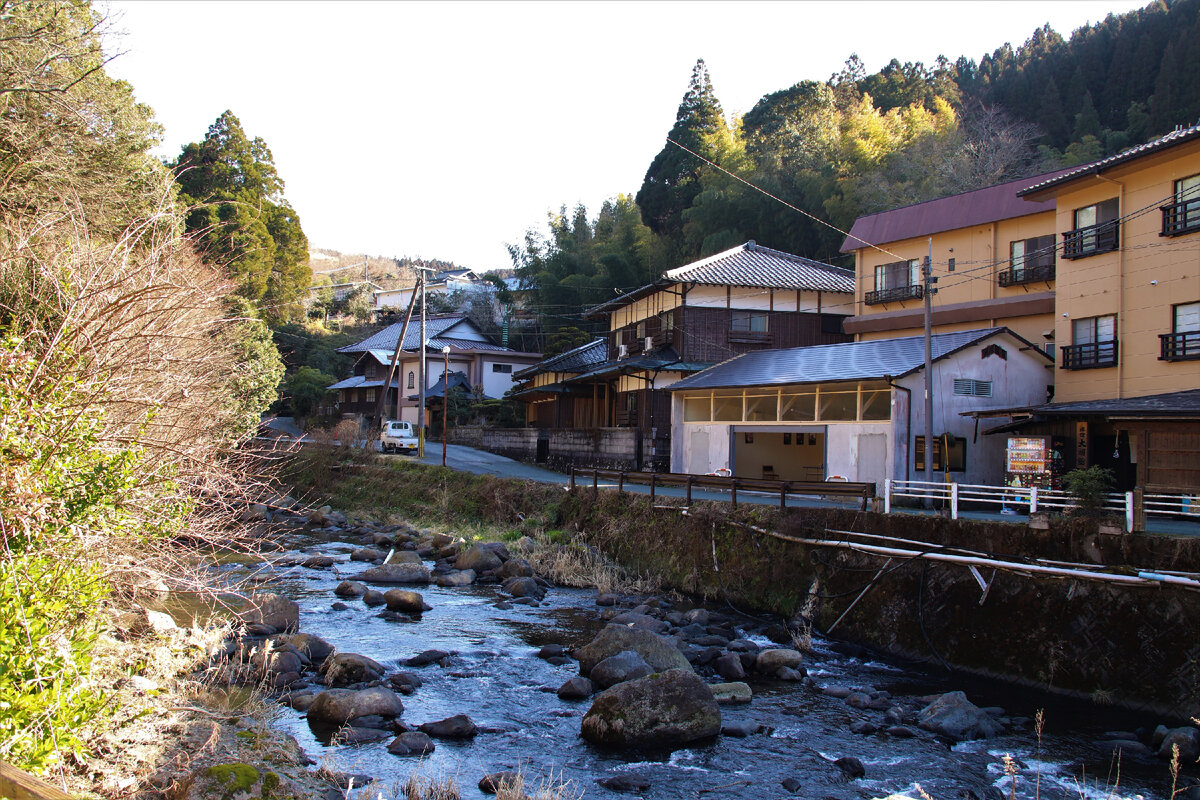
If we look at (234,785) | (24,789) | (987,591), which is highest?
(24,789)

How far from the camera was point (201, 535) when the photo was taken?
303 inches

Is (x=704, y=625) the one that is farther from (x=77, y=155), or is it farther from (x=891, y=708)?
(x=77, y=155)

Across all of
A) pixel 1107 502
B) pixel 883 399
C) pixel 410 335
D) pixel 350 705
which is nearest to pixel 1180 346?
pixel 883 399

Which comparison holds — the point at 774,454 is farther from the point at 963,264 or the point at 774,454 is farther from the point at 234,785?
the point at 234,785

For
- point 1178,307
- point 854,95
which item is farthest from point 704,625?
point 854,95

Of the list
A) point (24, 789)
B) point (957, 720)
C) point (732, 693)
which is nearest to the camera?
point (24, 789)

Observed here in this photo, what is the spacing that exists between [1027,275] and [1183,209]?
9.21m

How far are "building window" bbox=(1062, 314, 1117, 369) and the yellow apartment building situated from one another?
3.68 metres

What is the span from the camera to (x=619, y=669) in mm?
10609

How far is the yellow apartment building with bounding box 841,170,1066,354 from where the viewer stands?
2685 centimetres

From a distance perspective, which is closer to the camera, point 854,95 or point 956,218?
point 956,218

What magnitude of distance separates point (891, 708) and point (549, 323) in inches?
1591

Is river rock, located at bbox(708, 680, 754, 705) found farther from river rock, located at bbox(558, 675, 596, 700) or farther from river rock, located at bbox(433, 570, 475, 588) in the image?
river rock, located at bbox(433, 570, 475, 588)

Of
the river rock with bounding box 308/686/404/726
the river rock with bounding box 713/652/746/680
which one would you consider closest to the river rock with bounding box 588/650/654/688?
the river rock with bounding box 713/652/746/680
